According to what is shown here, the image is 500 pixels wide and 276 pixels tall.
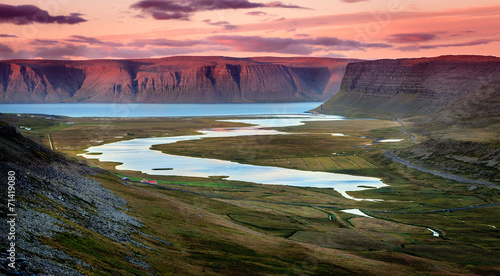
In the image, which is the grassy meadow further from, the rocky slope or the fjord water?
the fjord water

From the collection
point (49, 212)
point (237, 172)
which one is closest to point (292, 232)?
point (49, 212)

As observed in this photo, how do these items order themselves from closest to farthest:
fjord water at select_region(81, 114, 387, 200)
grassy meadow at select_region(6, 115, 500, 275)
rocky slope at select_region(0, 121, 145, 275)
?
rocky slope at select_region(0, 121, 145, 275), grassy meadow at select_region(6, 115, 500, 275), fjord water at select_region(81, 114, 387, 200)

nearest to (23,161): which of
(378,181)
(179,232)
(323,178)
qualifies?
(179,232)

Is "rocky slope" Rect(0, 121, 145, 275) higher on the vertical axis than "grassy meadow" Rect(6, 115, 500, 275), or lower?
higher

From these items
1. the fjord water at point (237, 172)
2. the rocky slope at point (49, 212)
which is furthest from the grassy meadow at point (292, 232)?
the fjord water at point (237, 172)

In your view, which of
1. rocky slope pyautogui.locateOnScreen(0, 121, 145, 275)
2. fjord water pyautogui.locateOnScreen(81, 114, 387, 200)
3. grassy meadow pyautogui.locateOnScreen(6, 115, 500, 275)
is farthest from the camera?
fjord water pyautogui.locateOnScreen(81, 114, 387, 200)

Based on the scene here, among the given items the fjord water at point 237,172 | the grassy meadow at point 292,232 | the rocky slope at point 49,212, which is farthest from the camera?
the fjord water at point 237,172

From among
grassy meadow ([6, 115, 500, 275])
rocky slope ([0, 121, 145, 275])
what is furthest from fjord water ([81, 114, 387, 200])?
rocky slope ([0, 121, 145, 275])

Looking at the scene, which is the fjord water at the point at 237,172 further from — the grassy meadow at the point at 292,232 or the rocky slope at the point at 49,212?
the rocky slope at the point at 49,212
